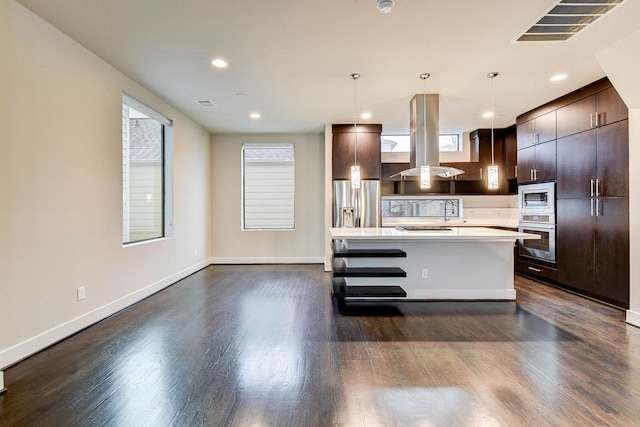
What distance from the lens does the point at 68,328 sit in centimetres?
277

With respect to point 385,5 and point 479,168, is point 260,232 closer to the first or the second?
point 479,168

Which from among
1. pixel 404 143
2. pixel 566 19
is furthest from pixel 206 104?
pixel 566 19

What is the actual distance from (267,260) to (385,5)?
16.8 ft

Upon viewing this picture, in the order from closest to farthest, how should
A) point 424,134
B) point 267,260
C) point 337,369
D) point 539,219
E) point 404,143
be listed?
1. point 337,369
2. point 424,134
3. point 539,219
4. point 267,260
5. point 404,143

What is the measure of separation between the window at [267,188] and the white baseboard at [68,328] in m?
2.51

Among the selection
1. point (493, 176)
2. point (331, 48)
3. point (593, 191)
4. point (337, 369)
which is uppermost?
point (331, 48)

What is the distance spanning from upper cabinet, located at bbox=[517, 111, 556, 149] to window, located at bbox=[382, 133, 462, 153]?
1460 mm

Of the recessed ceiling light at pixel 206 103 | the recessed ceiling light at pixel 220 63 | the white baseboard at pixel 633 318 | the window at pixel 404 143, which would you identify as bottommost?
the white baseboard at pixel 633 318

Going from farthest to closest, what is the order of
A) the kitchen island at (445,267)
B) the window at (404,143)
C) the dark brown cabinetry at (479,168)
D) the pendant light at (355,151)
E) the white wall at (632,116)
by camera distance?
the window at (404,143), the dark brown cabinetry at (479,168), the kitchen island at (445,267), the pendant light at (355,151), the white wall at (632,116)

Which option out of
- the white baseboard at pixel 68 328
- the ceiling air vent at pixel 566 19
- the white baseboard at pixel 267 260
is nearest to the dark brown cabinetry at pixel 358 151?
the white baseboard at pixel 267 260

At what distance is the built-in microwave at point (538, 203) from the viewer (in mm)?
4445

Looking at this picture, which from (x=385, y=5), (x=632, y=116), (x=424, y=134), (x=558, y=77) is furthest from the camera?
(x=424, y=134)

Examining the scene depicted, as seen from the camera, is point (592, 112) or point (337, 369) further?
point (592, 112)

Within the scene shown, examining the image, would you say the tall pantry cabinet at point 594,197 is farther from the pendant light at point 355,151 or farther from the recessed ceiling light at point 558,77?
the pendant light at point 355,151
